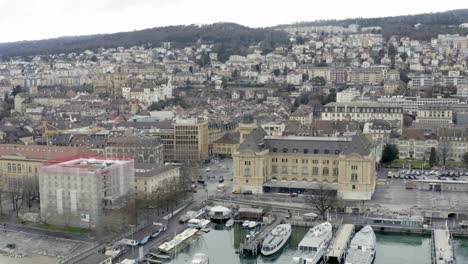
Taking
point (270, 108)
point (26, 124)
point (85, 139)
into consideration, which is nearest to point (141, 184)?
point (85, 139)

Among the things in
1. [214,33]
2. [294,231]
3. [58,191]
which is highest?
[214,33]

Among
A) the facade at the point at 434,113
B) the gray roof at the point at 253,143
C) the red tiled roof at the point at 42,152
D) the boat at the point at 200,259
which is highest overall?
the gray roof at the point at 253,143

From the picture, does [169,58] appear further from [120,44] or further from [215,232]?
[215,232]

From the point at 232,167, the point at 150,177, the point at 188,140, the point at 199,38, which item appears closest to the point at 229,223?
the point at 150,177

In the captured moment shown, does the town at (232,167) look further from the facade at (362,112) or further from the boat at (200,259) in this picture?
the boat at (200,259)

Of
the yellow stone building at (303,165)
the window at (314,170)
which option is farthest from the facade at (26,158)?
the window at (314,170)

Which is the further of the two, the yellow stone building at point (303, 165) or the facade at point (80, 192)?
the yellow stone building at point (303, 165)
